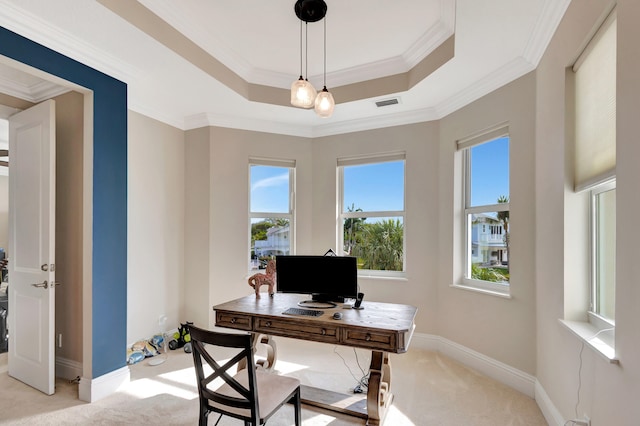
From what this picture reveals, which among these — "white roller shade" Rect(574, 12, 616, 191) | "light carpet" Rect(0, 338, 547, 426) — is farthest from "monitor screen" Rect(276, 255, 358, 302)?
"white roller shade" Rect(574, 12, 616, 191)

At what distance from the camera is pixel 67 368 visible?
9.85 ft

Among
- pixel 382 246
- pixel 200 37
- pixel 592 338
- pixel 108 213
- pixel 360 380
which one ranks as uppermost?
pixel 200 37

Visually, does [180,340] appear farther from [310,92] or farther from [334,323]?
[310,92]

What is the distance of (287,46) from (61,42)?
1636mm

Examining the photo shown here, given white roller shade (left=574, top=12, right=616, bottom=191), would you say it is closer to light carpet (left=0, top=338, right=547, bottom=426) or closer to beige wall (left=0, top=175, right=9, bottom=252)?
light carpet (left=0, top=338, right=547, bottom=426)

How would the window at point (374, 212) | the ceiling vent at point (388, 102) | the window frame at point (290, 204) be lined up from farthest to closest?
the window frame at point (290, 204) < the window at point (374, 212) < the ceiling vent at point (388, 102)

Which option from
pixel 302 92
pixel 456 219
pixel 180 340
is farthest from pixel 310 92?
pixel 180 340

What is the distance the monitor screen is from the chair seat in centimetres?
79

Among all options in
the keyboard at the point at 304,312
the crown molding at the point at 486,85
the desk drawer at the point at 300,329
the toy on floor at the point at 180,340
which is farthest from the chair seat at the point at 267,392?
the crown molding at the point at 486,85

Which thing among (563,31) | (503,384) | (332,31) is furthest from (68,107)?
(503,384)

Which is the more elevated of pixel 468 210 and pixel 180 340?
pixel 468 210

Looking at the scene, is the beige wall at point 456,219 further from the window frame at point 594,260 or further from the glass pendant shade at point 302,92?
the glass pendant shade at point 302,92

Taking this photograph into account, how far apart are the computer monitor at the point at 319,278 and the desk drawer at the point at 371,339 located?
1.51ft

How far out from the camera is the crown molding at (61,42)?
2102mm
